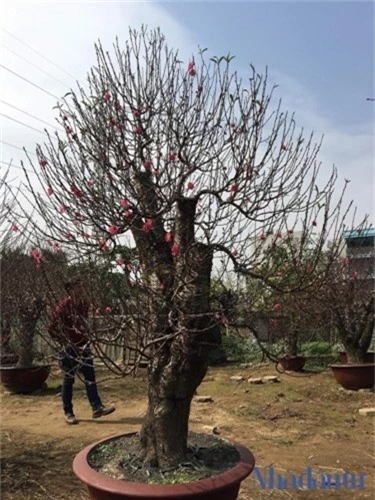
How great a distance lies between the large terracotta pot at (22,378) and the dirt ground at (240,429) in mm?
188

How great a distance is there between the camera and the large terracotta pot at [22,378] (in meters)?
7.55

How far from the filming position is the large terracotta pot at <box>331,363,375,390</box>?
7453 mm

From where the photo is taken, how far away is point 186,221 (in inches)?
116

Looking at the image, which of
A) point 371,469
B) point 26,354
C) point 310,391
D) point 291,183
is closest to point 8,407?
point 26,354

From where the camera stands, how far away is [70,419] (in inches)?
223

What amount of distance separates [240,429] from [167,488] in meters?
3.04

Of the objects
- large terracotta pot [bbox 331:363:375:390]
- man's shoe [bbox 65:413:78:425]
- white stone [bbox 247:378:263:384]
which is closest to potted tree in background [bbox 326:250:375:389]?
large terracotta pot [bbox 331:363:375:390]

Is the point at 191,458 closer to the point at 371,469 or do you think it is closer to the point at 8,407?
the point at 371,469

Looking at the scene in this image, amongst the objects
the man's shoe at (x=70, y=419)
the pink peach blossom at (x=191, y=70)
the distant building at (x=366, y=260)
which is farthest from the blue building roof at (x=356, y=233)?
the man's shoe at (x=70, y=419)

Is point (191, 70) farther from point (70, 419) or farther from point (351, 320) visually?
point (351, 320)

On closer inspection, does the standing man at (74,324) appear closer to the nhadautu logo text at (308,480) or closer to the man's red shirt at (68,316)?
the man's red shirt at (68,316)

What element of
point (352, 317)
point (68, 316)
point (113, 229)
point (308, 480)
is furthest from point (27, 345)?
point (113, 229)

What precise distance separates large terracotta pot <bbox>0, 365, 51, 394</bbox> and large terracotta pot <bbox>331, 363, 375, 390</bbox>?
4.60m

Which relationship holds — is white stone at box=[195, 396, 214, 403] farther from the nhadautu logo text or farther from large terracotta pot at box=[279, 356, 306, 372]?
large terracotta pot at box=[279, 356, 306, 372]
